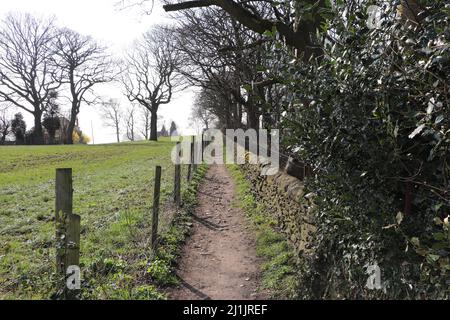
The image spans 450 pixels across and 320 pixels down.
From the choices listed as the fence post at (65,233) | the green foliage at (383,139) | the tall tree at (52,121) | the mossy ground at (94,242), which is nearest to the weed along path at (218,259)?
the mossy ground at (94,242)

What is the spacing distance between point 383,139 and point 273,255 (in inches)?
133

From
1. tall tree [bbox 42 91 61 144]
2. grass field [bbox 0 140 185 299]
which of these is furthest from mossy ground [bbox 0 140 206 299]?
tall tree [bbox 42 91 61 144]

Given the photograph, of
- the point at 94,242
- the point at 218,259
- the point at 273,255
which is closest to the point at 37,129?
the point at 94,242

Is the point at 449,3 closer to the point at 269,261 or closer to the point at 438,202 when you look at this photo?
the point at 438,202

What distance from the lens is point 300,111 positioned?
3.14m

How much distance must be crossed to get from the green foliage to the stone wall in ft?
2.92

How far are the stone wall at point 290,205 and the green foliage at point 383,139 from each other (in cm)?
89

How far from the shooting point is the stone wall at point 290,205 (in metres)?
4.61

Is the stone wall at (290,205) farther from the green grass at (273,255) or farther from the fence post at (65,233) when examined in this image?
the fence post at (65,233)

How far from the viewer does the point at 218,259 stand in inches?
219

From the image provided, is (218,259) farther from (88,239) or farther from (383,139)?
(383,139)

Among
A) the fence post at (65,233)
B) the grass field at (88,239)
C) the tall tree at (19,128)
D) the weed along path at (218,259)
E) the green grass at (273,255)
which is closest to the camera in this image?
the fence post at (65,233)

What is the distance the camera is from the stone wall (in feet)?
15.1

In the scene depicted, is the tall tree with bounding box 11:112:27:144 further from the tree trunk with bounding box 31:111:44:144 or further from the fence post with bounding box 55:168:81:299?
the fence post with bounding box 55:168:81:299
